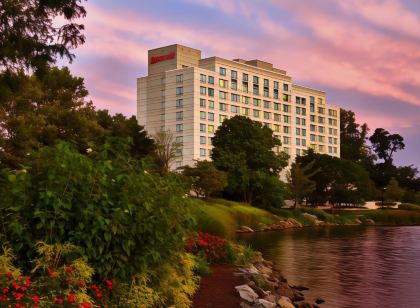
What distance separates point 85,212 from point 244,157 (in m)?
69.4

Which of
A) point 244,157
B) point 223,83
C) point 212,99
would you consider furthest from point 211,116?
point 244,157

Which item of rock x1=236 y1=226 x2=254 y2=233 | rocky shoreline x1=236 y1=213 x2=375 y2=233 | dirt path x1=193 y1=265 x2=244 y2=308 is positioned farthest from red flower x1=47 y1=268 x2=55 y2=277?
rock x1=236 y1=226 x2=254 y2=233

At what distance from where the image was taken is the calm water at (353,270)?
791 inches

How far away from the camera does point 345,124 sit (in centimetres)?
18325

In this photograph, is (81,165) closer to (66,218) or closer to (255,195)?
(66,218)

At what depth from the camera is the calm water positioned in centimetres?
2009

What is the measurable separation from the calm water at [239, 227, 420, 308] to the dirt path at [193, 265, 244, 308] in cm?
401

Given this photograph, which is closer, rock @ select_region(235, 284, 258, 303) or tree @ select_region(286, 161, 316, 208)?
rock @ select_region(235, 284, 258, 303)

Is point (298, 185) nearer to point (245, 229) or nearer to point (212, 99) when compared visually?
point (245, 229)

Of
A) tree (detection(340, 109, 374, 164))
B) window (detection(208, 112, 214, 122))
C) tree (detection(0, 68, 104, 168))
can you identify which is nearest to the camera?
tree (detection(0, 68, 104, 168))

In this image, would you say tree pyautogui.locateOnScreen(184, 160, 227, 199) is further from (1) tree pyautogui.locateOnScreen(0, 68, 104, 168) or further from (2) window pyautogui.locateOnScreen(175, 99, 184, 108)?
(2) window pyautogui.locateOnScreen(175, 99, 184, 108)

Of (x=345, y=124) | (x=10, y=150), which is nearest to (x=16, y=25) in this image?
(x=10, y=150)

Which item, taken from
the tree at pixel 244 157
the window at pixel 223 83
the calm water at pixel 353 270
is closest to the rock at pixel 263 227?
the tree at pixel 244 157

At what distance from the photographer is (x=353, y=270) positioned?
91.1 ft
